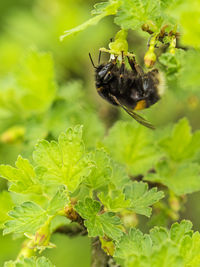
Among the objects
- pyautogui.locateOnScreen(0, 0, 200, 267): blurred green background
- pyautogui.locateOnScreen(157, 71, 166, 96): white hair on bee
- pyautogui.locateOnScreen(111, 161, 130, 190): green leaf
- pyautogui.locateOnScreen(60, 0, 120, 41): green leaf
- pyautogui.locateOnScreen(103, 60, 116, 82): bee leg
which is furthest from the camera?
pyautogui.locateOnScreen(0, 0, 200, 267): blurred green background

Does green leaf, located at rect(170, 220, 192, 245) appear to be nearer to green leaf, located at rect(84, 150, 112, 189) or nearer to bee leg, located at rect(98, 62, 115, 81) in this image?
green leaf, located at rect(84, 150, 112, 189)

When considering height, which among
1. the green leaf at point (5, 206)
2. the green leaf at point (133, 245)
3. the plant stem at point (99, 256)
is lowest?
the plant stem at point (99, 256)

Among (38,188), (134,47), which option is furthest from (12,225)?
(134,47)

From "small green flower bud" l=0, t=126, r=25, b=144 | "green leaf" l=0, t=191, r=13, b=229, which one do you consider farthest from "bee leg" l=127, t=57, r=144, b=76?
"small green flower bud" l=0, t=126, r=25, b=144

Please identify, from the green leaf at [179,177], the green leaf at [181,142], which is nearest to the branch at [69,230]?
the green leaf at [179,177]

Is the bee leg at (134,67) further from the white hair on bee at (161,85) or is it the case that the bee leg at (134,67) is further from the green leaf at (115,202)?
the green leaf at (115,202)

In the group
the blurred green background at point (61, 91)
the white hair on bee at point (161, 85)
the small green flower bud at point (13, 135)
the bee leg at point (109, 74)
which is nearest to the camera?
the bee leg at point (109, 74)

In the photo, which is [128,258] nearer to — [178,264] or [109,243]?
[178,264]
